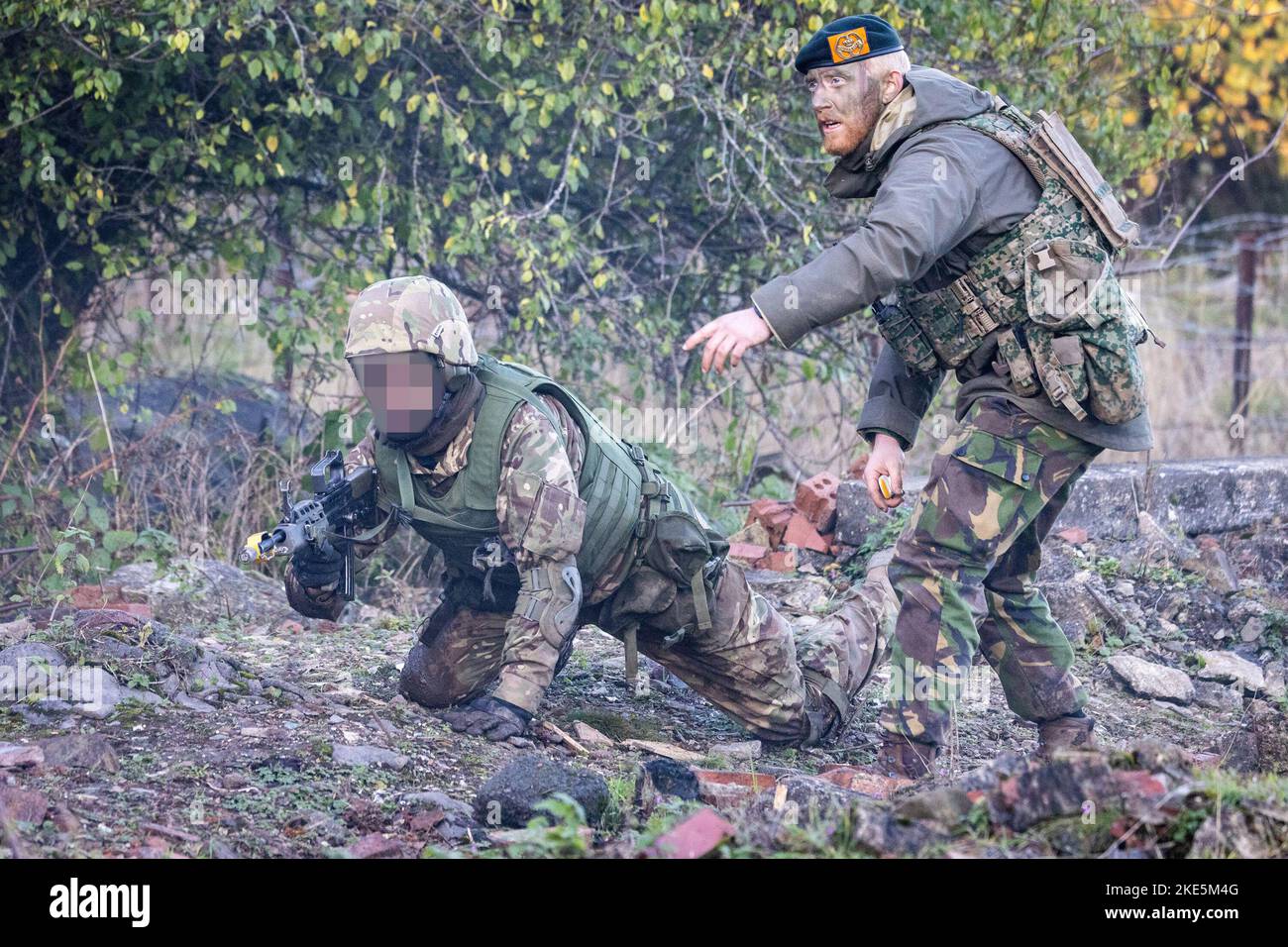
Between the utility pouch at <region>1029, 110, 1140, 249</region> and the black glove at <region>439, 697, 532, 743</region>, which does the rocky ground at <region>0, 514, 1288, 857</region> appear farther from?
the utility pouch at <region>1029, 110, 1140, 249</region>

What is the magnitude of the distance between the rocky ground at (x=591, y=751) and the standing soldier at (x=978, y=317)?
0.45 meters

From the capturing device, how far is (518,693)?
3.68 metres

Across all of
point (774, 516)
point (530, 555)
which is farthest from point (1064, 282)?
point (774, 516)

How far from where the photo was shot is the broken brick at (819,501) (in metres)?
6.11

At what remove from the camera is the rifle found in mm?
3746

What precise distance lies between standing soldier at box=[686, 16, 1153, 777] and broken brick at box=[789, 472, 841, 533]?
229cm

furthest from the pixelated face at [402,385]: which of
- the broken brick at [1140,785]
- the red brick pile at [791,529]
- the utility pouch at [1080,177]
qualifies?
the red brick pile at [791,529]

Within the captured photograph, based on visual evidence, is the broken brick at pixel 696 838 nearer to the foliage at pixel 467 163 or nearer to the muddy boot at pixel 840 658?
the muddy boot at pixel 840 658

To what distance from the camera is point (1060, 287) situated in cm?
349

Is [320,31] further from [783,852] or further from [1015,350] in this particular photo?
[783,852]

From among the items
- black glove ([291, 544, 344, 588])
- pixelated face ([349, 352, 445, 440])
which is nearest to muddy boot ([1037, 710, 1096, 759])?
pixelated face ([349, 352, 445, 440])

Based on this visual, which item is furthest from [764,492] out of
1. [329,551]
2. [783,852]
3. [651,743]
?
[783,852]

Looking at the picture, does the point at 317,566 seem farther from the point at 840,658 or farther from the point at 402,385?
the point at 840,658
